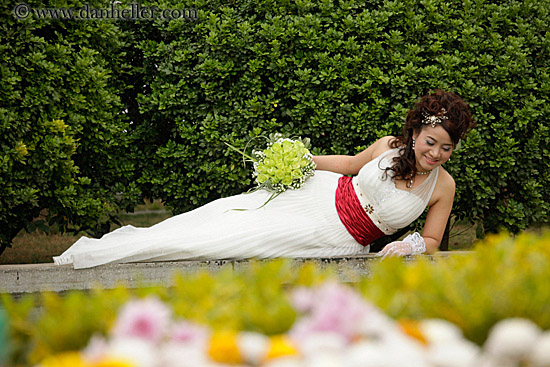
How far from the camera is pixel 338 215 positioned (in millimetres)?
3879

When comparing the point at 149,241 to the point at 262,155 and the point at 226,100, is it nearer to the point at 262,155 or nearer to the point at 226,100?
the point at 262,155

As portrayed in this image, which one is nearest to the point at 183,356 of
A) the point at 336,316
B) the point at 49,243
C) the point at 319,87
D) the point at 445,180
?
the point at 336,316

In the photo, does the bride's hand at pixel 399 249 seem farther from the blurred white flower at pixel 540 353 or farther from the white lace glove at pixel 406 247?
the blurred white flower at pixel 540 353

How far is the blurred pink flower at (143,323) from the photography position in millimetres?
1035

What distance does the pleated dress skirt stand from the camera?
350 cm

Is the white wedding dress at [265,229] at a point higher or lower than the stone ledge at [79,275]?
higher

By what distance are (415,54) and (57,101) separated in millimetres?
2883

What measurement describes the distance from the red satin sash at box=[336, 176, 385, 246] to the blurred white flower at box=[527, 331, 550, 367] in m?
2.79

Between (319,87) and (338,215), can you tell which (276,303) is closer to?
(338,215)

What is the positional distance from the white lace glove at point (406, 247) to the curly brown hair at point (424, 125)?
0.42 metres

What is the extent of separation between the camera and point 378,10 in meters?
4.86

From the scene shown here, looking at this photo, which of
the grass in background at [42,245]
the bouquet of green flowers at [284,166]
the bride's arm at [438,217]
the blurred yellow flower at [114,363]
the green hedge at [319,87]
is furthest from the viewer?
the grass in background at [42,245]

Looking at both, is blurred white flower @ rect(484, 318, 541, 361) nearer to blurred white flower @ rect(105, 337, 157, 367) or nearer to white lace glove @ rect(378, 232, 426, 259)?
blurred white flower @ rect(105, 337, 157, 367)

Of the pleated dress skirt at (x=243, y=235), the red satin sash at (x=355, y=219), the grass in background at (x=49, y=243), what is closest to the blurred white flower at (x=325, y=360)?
the pleated dress skirt at (x=243, y=235)
